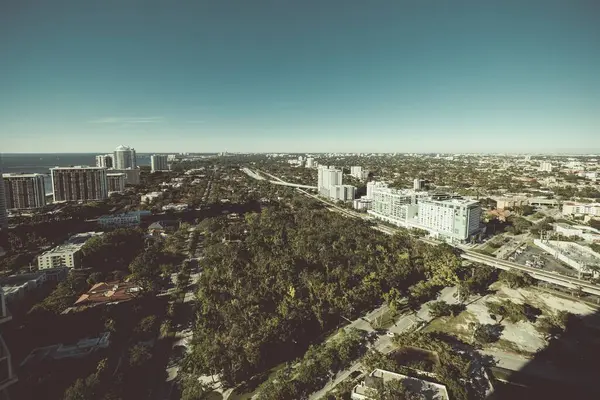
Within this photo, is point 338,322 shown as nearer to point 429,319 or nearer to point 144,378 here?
point 429,319

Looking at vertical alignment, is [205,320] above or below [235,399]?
above

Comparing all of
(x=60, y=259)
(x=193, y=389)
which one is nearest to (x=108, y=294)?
(x=60, y=259)

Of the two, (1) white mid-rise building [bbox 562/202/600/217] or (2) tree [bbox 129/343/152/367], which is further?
(1) white mid-rise building [bbox 562/202/600/217]

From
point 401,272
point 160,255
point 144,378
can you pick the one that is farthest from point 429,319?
point 160,255

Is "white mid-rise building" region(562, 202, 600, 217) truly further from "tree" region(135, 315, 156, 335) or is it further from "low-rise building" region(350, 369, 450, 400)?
"tree" region(135, 315, 156, 335)

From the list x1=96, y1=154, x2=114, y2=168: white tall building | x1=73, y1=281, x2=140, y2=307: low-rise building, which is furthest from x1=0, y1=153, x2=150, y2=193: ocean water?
x1=73, y1=281, x2=140, y2=307: low-rise building

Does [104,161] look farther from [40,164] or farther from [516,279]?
[516,279]
